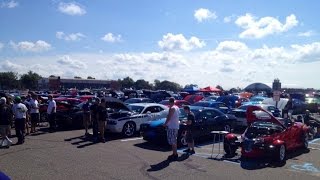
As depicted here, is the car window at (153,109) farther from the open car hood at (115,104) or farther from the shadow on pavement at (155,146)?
the shadow on pavement at (155,146)

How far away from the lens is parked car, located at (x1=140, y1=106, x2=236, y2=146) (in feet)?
44.8

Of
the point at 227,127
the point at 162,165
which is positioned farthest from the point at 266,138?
the point at 227,127

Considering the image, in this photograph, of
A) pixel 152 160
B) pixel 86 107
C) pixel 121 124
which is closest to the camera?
pixel 152 160

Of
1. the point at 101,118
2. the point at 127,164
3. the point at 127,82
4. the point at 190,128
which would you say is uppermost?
the point at 127,82

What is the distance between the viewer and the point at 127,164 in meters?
10.3

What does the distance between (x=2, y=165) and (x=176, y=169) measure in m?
4.59

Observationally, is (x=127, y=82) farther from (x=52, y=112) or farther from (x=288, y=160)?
(x=288, y=160)

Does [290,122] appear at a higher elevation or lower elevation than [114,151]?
higher

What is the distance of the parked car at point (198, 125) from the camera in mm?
13664

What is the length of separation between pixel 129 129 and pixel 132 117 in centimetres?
55

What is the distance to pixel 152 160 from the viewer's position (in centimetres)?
1096

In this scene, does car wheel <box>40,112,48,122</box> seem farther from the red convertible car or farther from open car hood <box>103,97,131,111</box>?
the red convertible car

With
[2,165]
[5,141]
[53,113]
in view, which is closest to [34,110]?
[53,113]

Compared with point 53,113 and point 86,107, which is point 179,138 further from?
point 53,113
